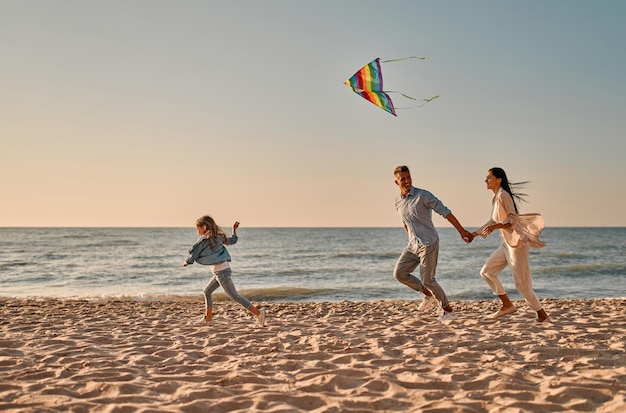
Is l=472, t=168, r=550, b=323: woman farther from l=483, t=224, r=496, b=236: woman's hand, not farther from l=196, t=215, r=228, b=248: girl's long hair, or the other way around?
l=196, t=215, r=228, b=248: girl's long hair

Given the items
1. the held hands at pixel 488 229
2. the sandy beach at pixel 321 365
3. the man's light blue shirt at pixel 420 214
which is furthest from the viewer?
the man's light blue shirt at pixel 420 214

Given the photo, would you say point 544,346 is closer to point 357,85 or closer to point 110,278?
point 357,85

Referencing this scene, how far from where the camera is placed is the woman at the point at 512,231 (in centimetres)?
653

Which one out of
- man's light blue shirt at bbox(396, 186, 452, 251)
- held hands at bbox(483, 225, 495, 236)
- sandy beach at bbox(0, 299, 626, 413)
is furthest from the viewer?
man's light blue shirt at bbox(396, 186, 452, 251)

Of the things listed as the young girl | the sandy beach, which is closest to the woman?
the sandy beach

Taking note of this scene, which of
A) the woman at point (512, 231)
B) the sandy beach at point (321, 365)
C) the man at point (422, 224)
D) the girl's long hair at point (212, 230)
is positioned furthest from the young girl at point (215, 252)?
the woman at point (512, 231)

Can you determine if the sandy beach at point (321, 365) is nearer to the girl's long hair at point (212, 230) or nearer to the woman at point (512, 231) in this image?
the woman at point (512, 231)

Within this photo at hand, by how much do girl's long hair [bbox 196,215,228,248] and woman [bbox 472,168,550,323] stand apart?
332cm

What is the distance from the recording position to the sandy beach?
148 inches

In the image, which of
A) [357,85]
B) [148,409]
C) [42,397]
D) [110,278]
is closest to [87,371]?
[42,397]

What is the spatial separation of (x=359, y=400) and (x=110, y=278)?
1910 centimetres

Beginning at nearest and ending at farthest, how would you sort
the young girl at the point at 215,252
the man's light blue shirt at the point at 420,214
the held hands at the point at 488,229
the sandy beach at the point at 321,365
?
the sandy beach at the point at 321,365 < the held hands at the point at 488,229 < the man's light blue shirt at the point at 420,214 < the young girl at the point at 215,252

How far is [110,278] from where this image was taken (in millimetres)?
21016

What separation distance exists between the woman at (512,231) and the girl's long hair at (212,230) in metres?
3.32
